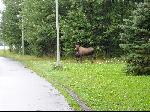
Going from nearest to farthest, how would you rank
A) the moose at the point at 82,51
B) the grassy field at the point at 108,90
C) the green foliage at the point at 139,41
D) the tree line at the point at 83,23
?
the grassy field at the point at 108,90 → the green foliage at the point at 139,41 → the moose at the point at 82,51 → the tree line at the point at 83,23

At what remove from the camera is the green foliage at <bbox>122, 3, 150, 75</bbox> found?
2502cm

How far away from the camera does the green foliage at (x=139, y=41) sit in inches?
985

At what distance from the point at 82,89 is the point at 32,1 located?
97.7 feet

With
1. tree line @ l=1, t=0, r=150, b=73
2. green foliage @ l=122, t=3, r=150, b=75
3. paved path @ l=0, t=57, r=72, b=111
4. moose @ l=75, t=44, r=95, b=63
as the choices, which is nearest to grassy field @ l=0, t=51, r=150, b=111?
paved path @ l=0, t=57, r=72, b=111

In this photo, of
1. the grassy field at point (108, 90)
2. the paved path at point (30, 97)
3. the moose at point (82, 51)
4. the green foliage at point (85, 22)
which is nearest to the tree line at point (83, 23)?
the green foliage at point (85, 22)

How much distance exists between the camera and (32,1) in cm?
4738

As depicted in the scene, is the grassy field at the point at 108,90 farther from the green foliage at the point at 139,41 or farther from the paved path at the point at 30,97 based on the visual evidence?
the green foliage at the point at 139,41

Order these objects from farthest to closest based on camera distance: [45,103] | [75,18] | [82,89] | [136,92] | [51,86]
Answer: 1. [75,18]
2. [51,86]
3. [82,89]
4. [136,92]
5. [45,103]

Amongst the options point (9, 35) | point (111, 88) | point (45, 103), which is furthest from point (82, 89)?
point (9, 35)

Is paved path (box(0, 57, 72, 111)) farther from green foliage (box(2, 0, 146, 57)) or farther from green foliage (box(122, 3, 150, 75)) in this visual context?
green foliage (box(2, 0, 146, 57))

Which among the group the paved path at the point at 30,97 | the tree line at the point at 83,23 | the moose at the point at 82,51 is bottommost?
the paved path at the point at 30,97

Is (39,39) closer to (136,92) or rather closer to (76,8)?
(76,8)

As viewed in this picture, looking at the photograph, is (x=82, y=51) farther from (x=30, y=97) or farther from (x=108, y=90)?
(x=30, y=97)

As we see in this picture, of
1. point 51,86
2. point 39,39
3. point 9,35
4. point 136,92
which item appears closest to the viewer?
point 136,92
